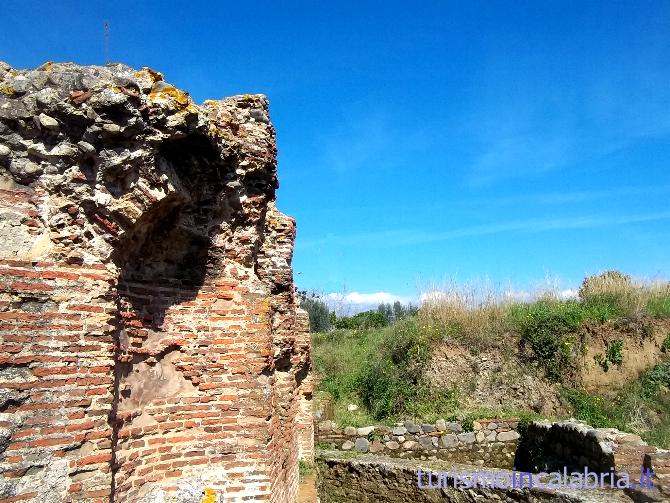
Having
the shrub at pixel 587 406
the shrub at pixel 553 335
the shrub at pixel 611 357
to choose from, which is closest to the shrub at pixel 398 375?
the shrub at pixel 553 335

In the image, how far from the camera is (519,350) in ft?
46.7

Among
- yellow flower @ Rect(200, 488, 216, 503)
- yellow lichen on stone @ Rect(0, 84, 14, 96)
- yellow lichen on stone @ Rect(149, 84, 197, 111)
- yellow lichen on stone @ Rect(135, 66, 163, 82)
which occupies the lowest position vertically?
yellow flower @ Rect(200, 488, 216, 503)

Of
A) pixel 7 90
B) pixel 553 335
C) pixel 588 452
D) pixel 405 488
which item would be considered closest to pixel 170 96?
pixel 7 90

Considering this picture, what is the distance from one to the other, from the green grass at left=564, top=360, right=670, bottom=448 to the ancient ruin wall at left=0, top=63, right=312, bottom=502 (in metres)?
9.29

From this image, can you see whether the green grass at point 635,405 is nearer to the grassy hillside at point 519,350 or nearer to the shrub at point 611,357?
the grassy hillside at point 519,350

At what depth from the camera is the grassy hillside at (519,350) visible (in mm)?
12594

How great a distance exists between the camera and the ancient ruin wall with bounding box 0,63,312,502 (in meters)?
3.25

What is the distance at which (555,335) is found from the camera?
46.1 ft

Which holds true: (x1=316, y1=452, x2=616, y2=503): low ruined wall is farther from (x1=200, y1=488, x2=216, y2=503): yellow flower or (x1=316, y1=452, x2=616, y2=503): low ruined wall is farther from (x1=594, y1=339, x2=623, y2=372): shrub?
(x1=594, y1=339, x2=623, y2=372): shrub

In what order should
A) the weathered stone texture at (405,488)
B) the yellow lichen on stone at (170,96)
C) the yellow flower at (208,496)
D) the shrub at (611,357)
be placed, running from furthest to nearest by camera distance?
the shrub at (611,357) → the weathered stone texture at (405,488) → the yellow flower at (208,496) → the yellow lichen on stone at (170,96)

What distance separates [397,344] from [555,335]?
4.52m

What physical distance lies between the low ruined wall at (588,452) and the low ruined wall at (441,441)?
1.40 ft

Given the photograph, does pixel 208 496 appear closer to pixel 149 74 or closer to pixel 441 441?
pixel 149 74

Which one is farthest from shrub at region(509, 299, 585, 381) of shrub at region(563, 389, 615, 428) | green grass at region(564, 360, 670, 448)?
green grass at region(564, 360, 670, 448)
